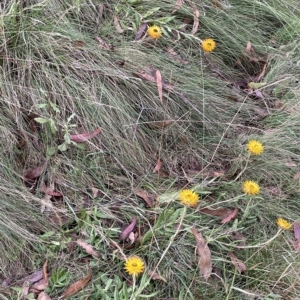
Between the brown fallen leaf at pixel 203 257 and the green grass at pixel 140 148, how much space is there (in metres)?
0.03

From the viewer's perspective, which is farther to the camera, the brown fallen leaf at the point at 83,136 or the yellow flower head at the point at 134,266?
the brown fallen leaf at the point at 83,136

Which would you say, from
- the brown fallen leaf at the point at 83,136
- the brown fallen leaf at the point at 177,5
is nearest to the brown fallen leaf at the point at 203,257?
the brown fallen leaf at the point at 83,136

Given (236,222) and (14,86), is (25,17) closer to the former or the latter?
(14,86)

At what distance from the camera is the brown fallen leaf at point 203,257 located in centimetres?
174

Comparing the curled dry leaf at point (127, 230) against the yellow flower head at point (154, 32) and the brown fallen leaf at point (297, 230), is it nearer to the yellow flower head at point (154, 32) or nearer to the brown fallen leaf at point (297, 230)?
the brown fallen leaf at point (297, 230)

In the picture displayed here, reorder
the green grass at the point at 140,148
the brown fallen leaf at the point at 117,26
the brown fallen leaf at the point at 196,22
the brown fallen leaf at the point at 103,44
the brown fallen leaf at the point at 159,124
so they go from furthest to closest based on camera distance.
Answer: the brown fallen leaf at the point at 196,22 < the brown fallen leaf at the point at 117,26 < the brown fallen leaf at the point at 103,44 < the brown fallen leaf at the point at 159,124 < the green grass at the point at 140,148

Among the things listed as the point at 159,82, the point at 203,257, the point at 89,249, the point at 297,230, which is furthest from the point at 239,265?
the point at 159,82

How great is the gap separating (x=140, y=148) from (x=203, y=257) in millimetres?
535

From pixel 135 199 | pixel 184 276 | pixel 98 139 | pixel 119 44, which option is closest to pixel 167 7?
pixel 119 44

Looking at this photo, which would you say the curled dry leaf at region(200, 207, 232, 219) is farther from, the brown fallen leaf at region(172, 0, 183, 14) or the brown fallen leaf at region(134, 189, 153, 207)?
the brown fallen leaf at region(172, 0, 183, 14)

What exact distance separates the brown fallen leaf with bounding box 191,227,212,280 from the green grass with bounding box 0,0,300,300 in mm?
31

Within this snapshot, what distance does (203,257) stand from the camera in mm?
1754

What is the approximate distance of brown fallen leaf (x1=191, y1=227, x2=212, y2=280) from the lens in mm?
1743

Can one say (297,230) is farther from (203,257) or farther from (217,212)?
(203,257)
